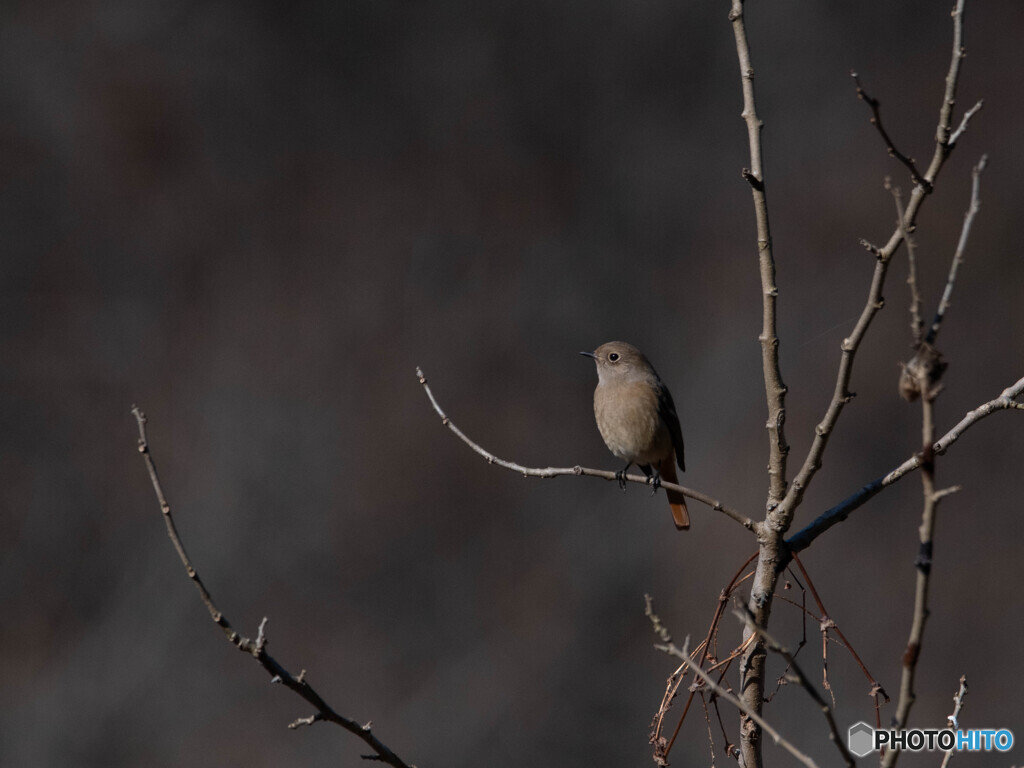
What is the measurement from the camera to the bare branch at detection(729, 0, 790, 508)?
1.81 m

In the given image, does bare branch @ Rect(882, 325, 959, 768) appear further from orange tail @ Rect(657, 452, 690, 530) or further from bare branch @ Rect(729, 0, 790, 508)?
orange tail @ Rect(657, 452, 690, 530)

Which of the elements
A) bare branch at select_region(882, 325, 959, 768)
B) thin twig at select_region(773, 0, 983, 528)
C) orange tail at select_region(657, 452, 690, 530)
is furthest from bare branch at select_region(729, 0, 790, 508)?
orange tail at select_region(657, 452, 690, 530)

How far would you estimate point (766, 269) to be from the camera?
1878 millimetres

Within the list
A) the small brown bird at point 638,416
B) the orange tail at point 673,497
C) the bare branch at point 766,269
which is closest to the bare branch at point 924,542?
the bare branch at point 766,269

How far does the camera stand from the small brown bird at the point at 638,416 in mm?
3666

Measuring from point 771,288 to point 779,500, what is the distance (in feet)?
1.29

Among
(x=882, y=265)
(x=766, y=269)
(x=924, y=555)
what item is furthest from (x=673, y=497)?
(x=924, y=555)

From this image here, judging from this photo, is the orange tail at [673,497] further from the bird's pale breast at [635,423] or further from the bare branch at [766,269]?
the bare branch at [766,269]

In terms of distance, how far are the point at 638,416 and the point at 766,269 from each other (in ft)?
5.94

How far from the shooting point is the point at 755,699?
1.96m

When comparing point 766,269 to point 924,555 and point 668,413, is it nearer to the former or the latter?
point 924,555

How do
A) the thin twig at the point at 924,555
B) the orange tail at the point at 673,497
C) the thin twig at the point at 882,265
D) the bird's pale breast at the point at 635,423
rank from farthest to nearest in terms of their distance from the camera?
the orange tail at the point at 673,497
the bird's pale breast at the point at 635,423
the thin twig at the point at 882,265
the thin twig at the point at 924,555

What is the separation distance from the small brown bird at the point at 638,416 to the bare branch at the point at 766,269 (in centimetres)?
167

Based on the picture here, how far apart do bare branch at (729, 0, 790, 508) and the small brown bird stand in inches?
65.7
